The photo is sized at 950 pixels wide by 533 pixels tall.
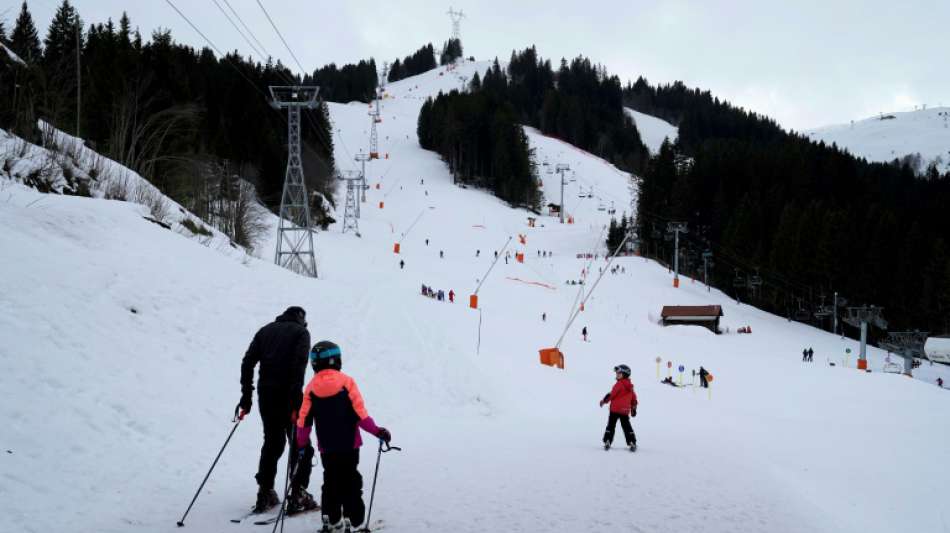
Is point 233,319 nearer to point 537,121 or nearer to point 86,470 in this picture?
point 86,470

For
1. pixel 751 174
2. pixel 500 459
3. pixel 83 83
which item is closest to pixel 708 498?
pixel 500 459

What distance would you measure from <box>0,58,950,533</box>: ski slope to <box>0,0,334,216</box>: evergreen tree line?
722 cm

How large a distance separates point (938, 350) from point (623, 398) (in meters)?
37.7

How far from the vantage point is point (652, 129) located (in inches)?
7195

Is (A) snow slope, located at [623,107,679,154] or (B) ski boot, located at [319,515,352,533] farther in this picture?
(A) snow slope, located at [623,107,679,154]

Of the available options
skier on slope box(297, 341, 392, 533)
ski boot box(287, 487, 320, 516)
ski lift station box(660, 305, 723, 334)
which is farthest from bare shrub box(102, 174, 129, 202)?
ski lift station box(660, 305, 723, 334)

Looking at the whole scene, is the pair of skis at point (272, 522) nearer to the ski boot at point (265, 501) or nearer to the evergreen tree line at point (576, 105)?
the ski boot at point (265, 501)

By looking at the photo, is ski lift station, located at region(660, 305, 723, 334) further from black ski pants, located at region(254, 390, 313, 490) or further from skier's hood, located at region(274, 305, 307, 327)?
black ski pants, located at region(254, 390, 313, 490)

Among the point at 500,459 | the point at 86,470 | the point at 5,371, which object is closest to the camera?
the point at 86,470

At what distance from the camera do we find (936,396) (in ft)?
73.5

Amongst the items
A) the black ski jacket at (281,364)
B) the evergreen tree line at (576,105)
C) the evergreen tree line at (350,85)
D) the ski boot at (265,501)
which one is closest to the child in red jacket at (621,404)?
the black ski jacket at (281,364)

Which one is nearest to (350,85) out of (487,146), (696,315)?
(487,146)

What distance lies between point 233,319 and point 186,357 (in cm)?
235

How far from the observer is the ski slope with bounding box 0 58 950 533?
585 centimetres
